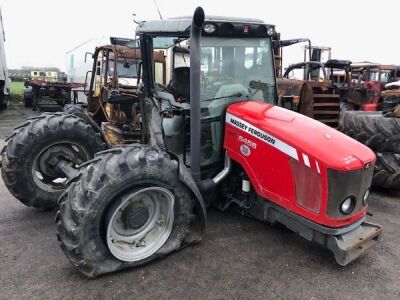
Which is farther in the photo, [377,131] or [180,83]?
[377,131]

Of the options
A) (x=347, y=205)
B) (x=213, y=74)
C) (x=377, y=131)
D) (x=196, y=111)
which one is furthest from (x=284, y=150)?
(x=377, y=131)

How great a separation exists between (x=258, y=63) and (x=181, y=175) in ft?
4.80

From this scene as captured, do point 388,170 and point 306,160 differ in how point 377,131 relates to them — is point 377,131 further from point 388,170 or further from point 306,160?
point 306,160

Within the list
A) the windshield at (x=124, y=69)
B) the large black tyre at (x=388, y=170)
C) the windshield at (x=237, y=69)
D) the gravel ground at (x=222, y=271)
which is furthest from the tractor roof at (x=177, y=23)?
the windshield at (x=124, y=69)

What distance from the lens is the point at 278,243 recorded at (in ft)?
11.7

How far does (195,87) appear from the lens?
309 cm

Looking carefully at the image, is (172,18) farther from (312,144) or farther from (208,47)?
(312,144)

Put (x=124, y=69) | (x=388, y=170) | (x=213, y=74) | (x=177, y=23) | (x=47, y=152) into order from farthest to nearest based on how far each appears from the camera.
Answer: (x=124, y=69)
(x=388, y=170)
(x=47, y=152)
(x=213, y=74)
(x=177, y=23)

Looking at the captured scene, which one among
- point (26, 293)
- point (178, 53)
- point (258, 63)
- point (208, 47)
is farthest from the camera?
point (178, 53)

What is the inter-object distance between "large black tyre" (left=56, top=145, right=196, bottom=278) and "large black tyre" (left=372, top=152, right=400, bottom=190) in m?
3.07

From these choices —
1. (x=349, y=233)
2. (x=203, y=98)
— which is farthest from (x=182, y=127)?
(x=349, y=233)

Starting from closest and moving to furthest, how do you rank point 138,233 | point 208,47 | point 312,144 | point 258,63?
point 312,144 → point 138,233 → point 208,47 → point 258,63

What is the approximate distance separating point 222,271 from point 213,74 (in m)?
1.75

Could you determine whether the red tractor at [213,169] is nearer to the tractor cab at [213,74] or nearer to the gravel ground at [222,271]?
the tractor cab at [213,74]
